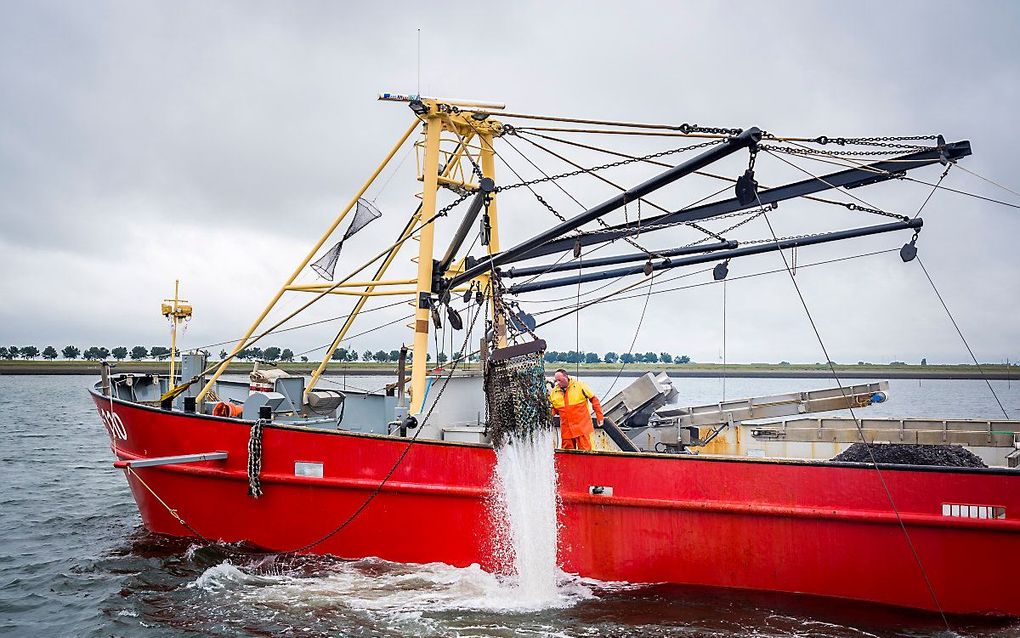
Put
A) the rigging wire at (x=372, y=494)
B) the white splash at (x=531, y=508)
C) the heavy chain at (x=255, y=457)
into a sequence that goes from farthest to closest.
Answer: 1. the heavy chain at (x=255, y=457)
2. the rigging wire at (x=372, y=494)
3. the white splash at (x=531, y=508)

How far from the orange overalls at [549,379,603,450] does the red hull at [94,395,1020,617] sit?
0.54 metres

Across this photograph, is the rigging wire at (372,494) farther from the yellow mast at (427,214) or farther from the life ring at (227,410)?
the life ring at (227,410)

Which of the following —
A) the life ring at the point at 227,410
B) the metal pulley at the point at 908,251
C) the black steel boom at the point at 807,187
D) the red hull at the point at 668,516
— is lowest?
the red hull at the point at 668,516

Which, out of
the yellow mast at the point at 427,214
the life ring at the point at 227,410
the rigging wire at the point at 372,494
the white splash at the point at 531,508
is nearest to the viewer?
the white splash at the point at 531,508

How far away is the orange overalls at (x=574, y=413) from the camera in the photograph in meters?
7.74

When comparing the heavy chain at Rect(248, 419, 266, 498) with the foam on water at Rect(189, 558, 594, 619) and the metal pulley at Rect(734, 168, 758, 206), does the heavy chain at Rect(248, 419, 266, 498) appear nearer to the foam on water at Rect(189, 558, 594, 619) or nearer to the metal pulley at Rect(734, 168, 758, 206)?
the foam on water at Rect(189, 558, 594, 619)

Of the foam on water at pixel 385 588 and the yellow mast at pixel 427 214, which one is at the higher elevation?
the yellow mast at pixel 427 214

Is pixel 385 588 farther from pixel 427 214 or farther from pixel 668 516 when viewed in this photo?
pixel 427 214

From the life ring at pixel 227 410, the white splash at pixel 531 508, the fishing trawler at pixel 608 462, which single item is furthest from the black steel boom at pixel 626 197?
the life ring at pixel 227 410

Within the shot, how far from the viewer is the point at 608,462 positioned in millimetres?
7160

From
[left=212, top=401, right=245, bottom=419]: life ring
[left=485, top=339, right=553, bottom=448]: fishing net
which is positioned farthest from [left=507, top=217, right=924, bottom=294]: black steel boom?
[left=212, top=401, right=245, bottom=419]: life ring

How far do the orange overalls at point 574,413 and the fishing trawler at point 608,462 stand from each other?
0.81 feet

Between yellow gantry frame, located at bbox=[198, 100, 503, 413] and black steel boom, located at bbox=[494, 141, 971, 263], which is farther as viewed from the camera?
yellow gantry frame, located at bbox=[198, 100, 503, 413]

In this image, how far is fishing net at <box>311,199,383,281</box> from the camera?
985cm
